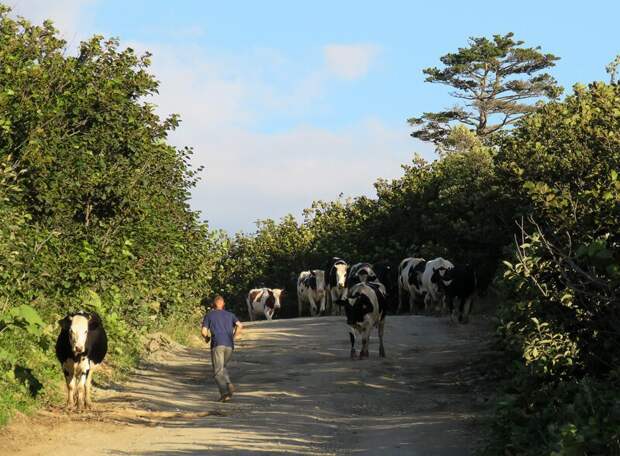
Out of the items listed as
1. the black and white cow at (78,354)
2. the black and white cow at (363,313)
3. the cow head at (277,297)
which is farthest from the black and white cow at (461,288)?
the cow head at (277,297)

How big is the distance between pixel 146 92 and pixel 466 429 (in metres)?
12.6

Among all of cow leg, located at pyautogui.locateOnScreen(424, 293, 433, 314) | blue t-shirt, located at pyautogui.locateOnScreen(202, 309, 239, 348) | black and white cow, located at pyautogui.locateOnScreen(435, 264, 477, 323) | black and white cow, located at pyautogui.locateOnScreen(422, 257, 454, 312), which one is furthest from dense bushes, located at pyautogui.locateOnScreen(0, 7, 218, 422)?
cow leg, located at pyautogui.locateOnScreen(424, 293, 433, 314)

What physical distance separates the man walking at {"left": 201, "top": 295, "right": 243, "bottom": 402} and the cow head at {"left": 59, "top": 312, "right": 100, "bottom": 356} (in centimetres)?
261

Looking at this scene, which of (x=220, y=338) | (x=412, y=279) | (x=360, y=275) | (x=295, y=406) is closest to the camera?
(x=295, y=406)

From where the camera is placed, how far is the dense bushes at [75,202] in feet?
59.3

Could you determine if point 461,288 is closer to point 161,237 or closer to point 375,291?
point 375,291

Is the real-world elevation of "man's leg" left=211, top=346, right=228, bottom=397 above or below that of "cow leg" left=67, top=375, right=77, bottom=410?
above

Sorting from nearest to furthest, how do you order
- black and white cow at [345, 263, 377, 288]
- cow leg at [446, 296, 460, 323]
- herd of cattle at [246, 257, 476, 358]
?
herd of cattle at [246, 257, 476, 358], black and white cow at [345, 263, 377, 288], cow leg at [446, 296, 460, 323]

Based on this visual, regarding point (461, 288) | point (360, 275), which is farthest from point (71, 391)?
point (461, 288)

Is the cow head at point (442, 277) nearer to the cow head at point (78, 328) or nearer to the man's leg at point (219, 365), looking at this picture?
the man's leg at point (219, 365)

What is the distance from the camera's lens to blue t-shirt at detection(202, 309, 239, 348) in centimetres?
2023

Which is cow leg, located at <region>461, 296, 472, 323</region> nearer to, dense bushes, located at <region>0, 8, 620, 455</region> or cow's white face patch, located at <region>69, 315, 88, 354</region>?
dense bushes, located at <region>0, 8, 620, 455</region>

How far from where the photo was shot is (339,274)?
Result: 38.1 meters

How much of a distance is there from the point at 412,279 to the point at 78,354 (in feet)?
75.8
